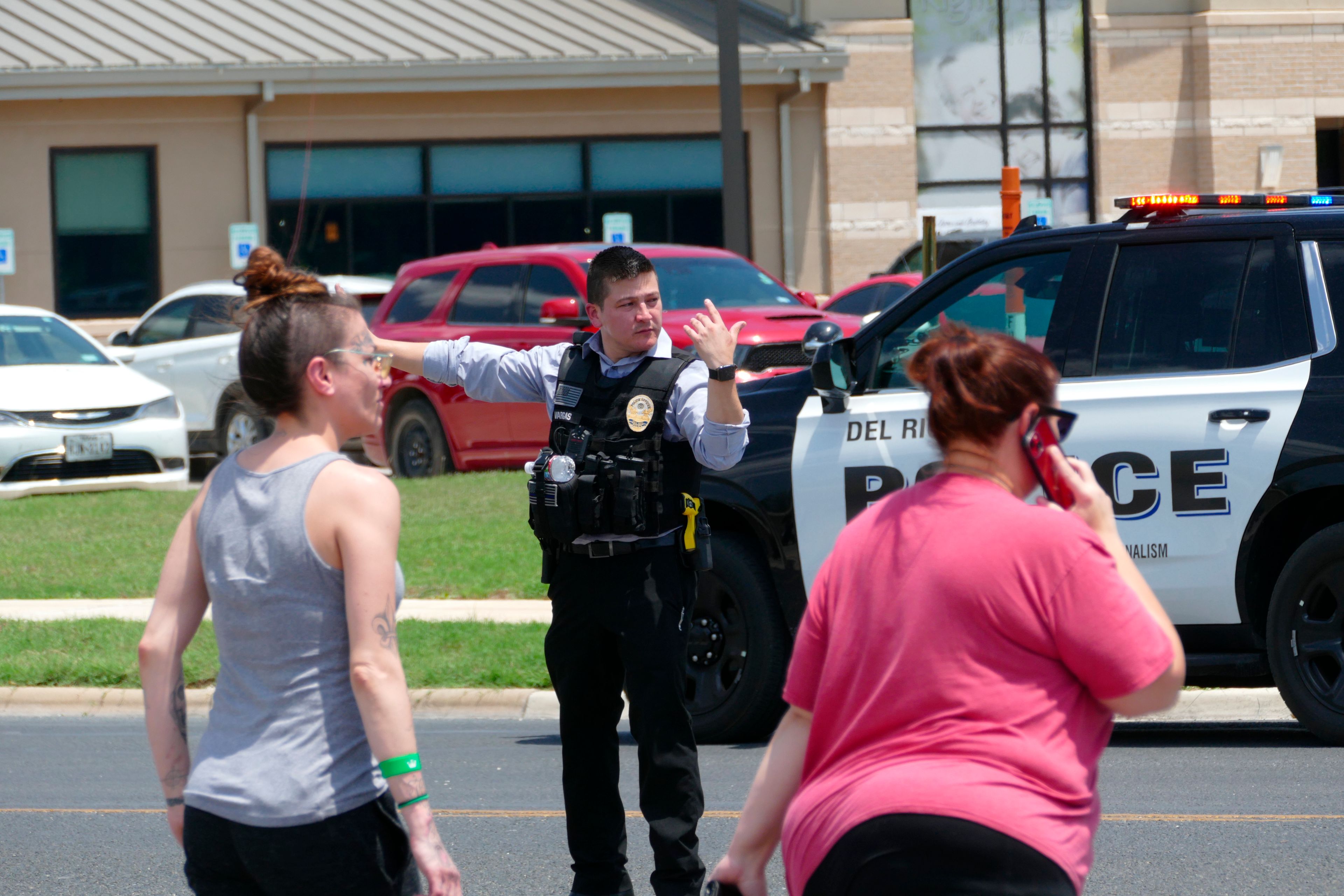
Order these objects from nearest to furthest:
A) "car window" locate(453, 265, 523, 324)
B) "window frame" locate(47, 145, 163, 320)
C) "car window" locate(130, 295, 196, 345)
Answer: "car window" locate(453, 265, 523, 324) < "car window" locate(130, 295, 196, 345) < "window frame" locate(47, 145, 163, 320)

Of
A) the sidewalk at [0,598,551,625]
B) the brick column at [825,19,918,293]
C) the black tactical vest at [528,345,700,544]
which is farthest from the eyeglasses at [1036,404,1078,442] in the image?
the brick column at [825,19,918,293]

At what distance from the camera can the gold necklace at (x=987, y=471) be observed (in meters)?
2.84

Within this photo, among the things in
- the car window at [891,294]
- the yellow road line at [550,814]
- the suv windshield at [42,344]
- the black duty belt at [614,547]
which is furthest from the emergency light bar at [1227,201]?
the car window at [891,294]

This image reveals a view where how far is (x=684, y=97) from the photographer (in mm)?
25922

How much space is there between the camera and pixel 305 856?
Answer: 2932mm

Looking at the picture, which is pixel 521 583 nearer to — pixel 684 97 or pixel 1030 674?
pixel 1030 674

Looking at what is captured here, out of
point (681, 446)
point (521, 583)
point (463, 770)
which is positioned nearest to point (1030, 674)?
point (681, 446)

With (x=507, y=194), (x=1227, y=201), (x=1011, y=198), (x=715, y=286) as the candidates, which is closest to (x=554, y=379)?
(x=1227, y=201)

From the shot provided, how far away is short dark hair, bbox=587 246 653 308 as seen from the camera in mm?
5031

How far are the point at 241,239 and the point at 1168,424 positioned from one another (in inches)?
688

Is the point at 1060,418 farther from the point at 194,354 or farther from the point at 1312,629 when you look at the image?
the point at 194,354

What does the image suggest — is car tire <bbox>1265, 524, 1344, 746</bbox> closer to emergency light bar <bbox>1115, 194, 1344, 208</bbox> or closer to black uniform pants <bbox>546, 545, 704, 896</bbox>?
emergency light bar <bbox>1115, 194, 1344, 208</bbox>

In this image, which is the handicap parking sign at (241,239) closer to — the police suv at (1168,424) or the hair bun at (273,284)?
the police suv at (1168,424)

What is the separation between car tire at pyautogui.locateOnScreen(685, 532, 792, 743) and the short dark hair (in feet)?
8.10
